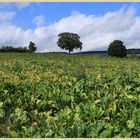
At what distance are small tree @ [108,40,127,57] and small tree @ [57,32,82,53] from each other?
618 inches

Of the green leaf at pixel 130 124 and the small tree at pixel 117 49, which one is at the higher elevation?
the green leaf at pixel 130 124

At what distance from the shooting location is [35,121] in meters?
9.77

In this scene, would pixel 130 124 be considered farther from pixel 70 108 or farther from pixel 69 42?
pixel 69 42

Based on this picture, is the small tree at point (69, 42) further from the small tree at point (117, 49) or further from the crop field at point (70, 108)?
the crop field at point (70, 108)

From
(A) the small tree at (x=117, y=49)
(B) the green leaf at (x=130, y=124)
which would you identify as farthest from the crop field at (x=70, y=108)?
(A) the small tree at (x=117, y=49)

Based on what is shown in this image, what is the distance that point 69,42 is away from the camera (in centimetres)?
11506

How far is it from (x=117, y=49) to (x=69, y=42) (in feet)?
62.7

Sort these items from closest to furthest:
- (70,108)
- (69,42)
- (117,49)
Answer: (70,108) → (117,49) → (69,42)

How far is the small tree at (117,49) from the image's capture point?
98.0m

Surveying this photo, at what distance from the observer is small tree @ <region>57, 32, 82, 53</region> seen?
11550cm

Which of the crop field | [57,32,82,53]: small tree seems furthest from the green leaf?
[57,32,82,53]: small tree

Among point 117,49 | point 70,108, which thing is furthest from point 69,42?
point 70,108

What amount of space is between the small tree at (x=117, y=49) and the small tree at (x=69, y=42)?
15696 mm

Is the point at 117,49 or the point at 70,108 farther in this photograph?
the point at 117,49
